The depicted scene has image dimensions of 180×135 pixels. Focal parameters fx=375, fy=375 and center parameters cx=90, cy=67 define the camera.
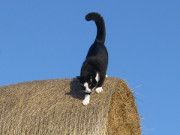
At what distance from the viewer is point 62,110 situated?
4.47 m

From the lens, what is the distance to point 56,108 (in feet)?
14.8

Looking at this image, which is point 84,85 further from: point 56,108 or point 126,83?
point 126,83

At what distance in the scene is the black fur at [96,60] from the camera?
4375 mm

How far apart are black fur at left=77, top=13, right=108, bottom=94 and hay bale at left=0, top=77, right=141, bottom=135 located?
0.85 feet

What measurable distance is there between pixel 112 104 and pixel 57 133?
0.82m

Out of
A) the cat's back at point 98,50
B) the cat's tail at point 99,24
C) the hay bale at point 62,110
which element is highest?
the cat's tail at point 99,24

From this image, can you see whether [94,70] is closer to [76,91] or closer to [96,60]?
[96,60]

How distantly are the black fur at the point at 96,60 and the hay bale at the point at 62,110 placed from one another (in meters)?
0.26

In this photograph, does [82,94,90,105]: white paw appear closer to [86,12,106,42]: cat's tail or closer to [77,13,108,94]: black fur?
[77,13,108,94]: black fur

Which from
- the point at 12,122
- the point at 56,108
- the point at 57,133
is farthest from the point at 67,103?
the point at 12,122

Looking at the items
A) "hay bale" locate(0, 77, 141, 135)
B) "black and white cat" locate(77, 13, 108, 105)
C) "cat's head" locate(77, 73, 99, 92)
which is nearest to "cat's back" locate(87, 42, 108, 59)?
"black and white cat" locate(77, 13, 108, 105)

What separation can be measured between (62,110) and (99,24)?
1250 millimetres

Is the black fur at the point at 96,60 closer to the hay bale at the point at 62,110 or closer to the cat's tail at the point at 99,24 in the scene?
the cat's tail at the point at 99,24

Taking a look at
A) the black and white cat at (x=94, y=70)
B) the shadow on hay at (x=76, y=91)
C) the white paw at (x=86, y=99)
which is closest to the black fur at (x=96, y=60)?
the black and white cat at (x=94, y=70)
